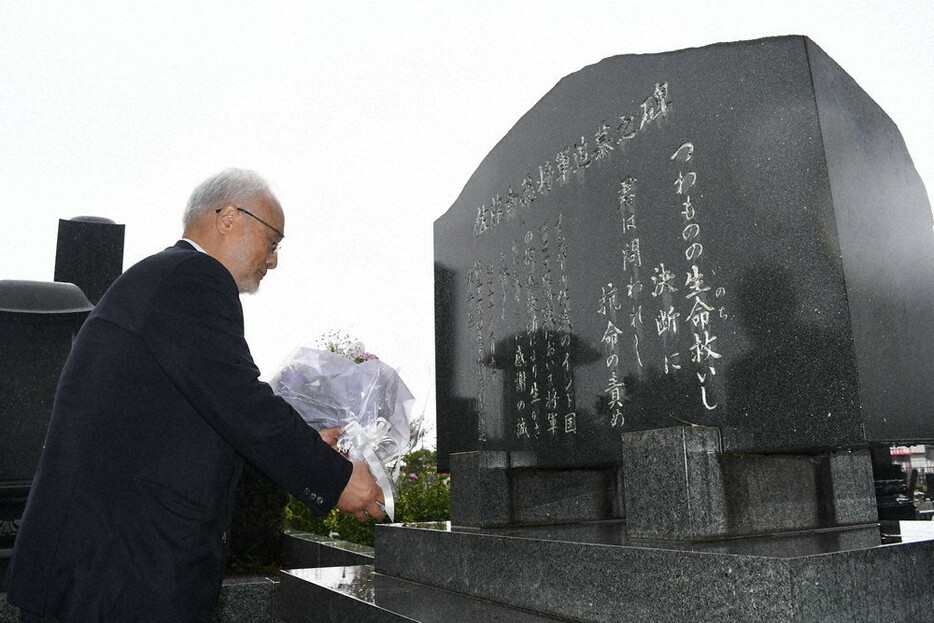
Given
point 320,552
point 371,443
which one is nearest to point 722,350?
point 371,443

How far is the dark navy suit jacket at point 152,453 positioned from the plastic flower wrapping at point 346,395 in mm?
1151

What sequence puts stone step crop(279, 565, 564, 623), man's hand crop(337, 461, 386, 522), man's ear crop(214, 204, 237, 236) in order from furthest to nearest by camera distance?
stone step crop(279, 565, 564, 623)
man's ear crop(214, 204, 237, 236)
man's hand crop(337, 461, 386, 522)

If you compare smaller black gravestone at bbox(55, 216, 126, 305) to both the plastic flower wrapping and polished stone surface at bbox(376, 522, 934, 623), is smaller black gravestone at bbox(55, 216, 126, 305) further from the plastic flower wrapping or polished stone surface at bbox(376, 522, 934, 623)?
polished stone surface at bbox(376, 522, 934, 623)

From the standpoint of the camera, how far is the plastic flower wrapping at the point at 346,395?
3.23 meters

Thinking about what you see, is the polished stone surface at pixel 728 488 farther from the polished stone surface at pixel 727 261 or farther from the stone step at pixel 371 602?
the stone step at pixel 371 602

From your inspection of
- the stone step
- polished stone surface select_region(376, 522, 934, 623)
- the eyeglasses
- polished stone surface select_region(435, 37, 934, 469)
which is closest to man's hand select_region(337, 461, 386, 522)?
the eyeglasses

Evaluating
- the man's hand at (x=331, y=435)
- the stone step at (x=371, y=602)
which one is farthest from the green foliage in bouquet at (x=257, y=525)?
the man's hand at (x=331, y=435)

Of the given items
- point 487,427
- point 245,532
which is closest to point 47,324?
point 245,532

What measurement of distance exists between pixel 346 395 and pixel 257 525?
4.08 meters

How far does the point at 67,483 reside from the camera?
1616 millimetres

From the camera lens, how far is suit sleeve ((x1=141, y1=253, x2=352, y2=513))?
1718 mm

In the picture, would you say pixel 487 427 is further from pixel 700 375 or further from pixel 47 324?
pixel 47 324

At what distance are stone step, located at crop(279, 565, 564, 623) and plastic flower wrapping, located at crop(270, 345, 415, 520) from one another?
2.15 feet

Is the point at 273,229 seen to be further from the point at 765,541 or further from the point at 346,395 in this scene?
the point at 765,541
